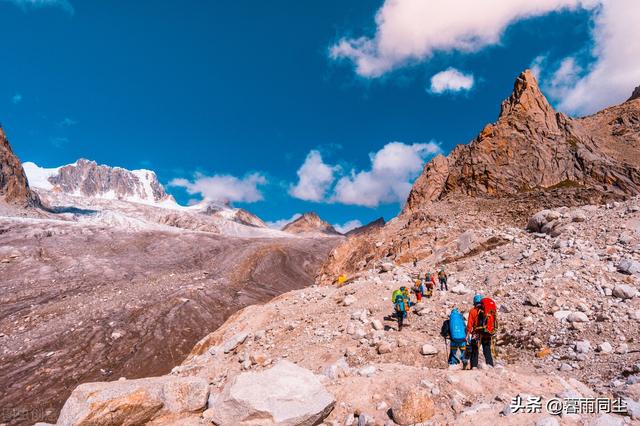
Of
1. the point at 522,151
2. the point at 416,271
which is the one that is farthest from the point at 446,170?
the point at 416,271

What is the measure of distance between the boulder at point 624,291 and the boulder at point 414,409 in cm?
902

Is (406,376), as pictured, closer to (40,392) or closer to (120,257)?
(40,392)

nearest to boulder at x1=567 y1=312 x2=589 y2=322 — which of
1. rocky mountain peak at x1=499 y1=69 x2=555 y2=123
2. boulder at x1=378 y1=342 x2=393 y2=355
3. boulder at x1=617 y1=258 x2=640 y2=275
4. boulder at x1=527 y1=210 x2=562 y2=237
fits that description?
boulder at x1=617 y1=258 x2=640 y2=275

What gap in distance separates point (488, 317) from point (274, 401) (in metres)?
5.97

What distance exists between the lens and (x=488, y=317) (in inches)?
379

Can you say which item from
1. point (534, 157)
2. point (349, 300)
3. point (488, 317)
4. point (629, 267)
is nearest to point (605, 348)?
point (488, 317)

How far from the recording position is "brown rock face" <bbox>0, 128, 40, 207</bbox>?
4562 inches

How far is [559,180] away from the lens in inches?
1283

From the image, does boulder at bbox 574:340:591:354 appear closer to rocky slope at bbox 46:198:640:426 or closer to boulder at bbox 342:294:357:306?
rocky slope at bbox 46:198:640:426

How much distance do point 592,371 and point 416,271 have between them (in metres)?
12.0

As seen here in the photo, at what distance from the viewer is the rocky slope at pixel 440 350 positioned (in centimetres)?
716

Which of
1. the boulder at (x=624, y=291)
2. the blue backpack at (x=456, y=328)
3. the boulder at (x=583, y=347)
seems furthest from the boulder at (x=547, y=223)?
the blue backpack at (x=456, y=328)

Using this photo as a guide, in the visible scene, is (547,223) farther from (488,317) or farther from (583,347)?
(488,317)

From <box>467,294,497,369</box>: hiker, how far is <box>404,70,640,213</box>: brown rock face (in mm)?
25066
